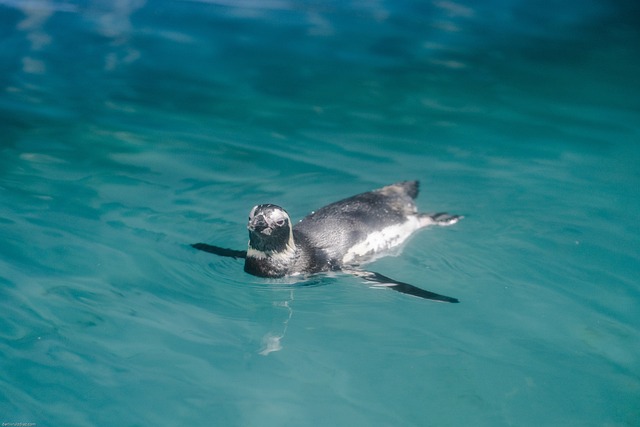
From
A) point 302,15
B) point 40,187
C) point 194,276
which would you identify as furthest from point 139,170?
point 302,15

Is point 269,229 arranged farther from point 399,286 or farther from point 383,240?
point 383,240

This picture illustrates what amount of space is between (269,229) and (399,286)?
3.15 ft

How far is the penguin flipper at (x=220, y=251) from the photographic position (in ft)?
18.3

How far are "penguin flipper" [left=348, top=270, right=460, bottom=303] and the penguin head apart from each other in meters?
0.55

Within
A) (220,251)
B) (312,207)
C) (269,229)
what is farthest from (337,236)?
(312,207)

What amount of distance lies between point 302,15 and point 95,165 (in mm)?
6009

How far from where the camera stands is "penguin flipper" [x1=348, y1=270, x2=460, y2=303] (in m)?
4.82

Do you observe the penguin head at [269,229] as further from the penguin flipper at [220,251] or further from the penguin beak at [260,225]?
the penguin flipper at [220,251]

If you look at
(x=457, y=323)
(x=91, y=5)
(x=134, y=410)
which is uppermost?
(x=91, y=5)

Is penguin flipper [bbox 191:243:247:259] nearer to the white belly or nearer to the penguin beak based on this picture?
the penguin beak

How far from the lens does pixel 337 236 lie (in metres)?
5.61

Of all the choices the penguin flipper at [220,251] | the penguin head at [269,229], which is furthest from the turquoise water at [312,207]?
the penguin head at [269,229]

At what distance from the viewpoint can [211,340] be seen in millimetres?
4609

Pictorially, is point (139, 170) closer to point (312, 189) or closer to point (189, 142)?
point (189, 142)
